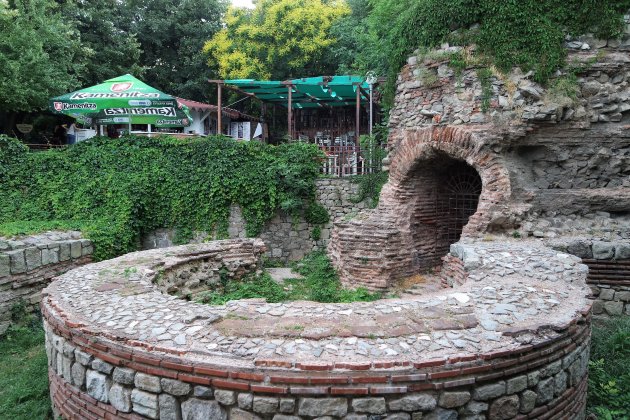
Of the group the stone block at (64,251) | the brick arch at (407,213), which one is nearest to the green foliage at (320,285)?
the brick arch at (407,213)

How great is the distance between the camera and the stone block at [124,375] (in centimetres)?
323

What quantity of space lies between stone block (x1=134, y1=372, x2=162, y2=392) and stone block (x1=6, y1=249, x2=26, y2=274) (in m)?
5.24

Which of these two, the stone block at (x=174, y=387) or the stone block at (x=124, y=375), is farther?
the stone block at (x=124, y=375)

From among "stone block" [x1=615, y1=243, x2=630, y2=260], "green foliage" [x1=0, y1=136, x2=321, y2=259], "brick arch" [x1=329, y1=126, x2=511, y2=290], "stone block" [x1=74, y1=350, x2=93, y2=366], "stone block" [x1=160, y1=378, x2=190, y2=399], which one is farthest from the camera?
A: "green foliage" [x1=0, y1=136, x2=321, y2=259]

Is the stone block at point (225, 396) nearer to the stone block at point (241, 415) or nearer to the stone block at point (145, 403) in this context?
the stone block at point (241, 415)

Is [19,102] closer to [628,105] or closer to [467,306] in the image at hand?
[467,306]

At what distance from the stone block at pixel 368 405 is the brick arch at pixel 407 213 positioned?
4968 mm

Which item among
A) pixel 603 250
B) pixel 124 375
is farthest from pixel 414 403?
pixel 603 250

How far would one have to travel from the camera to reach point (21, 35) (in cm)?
1227

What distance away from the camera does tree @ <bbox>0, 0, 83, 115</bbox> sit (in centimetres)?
1205

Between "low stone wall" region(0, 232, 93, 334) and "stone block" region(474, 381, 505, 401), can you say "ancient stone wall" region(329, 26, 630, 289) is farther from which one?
"low stone wall" region(0, 232, 93, 334)

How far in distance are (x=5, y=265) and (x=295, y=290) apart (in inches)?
188

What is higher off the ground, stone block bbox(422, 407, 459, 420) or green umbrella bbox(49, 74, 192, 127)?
green umbrella bbox(49, 74, 192, 127)

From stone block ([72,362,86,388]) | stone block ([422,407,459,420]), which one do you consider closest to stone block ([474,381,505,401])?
stone block ([422,407,459,420])
